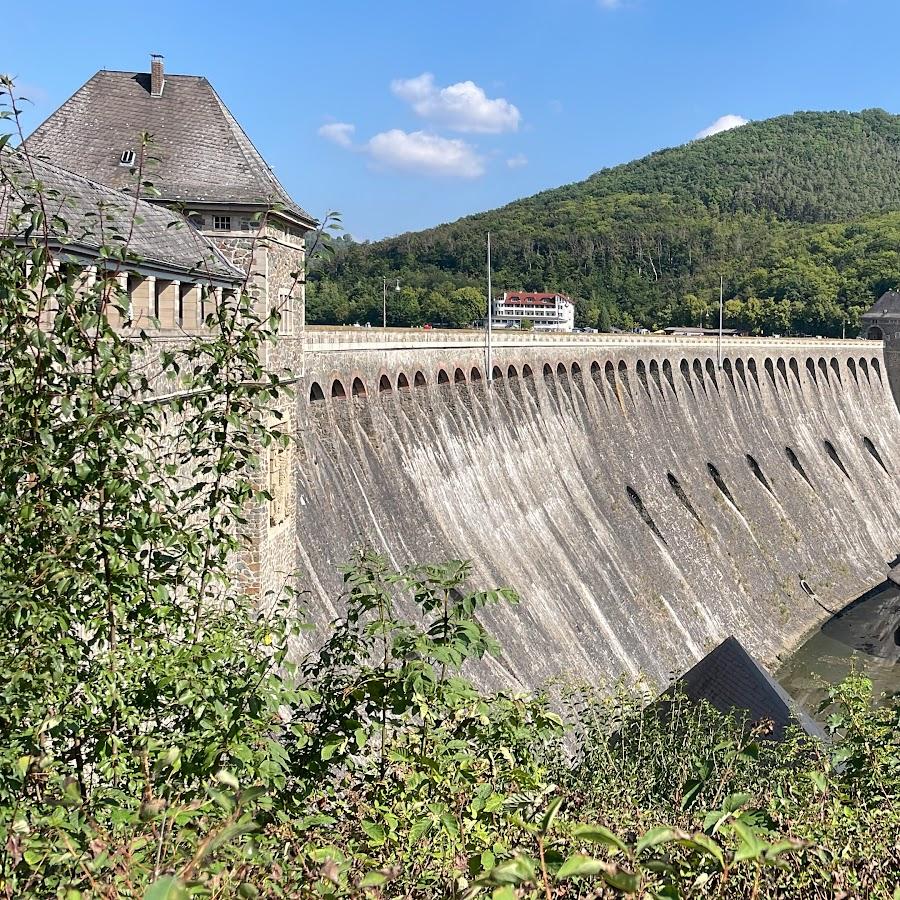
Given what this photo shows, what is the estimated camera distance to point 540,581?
31.0 meters

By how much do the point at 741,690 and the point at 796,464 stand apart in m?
34.3

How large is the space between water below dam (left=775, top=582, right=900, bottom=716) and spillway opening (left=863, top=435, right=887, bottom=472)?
594 inches

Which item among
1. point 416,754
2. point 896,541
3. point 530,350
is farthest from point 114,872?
point 896,541

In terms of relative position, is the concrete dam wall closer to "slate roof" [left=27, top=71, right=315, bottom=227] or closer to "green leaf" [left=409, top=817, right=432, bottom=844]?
"slate roof" [left=27, top=71, right=315, bottom=227]

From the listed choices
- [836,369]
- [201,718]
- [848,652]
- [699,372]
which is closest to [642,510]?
[848,652]

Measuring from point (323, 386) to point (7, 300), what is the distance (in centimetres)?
1892

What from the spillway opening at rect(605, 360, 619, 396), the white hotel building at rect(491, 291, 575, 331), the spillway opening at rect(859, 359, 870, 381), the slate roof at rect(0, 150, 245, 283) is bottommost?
the spillway opening at rect(605, 360, 619, 396)

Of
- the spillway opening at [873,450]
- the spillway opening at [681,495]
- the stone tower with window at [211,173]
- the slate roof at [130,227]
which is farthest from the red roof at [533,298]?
the slate roof at [130,227]

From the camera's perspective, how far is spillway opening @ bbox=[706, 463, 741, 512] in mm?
46250

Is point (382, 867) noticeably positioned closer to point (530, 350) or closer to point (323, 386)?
point (323, 386)

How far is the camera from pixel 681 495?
4347 centimetres

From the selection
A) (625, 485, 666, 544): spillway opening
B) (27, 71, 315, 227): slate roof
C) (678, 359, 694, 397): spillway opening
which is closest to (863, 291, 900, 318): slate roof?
(678, 359, 694, 397): spillway opening

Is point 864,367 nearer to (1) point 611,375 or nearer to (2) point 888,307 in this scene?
(2) point 888,307

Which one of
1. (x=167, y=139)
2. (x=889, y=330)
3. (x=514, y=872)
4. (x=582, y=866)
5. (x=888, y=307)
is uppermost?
(x=888, y=307)
